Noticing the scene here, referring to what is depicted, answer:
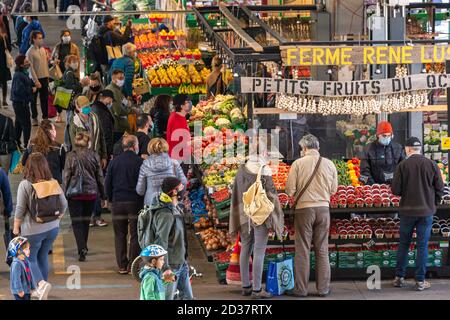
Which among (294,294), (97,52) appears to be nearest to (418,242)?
(294,294)

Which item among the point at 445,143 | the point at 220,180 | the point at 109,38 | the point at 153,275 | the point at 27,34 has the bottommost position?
the point at 153,275

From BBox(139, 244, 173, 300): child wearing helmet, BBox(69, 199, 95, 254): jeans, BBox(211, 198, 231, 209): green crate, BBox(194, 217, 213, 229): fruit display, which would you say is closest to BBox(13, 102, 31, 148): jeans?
BBox(194, 217, 213, 229): fruit display

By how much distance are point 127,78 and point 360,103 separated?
6428 millimetres

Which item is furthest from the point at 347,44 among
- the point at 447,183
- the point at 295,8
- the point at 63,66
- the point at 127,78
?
the point at 63,66

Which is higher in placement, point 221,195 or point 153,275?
point 221,195

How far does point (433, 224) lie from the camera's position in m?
15.1

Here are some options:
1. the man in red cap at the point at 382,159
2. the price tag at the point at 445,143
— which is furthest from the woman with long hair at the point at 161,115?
the price tag at the point at 445,143

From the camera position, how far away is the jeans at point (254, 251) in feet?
46.7

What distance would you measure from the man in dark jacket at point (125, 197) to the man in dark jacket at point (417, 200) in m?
2.89

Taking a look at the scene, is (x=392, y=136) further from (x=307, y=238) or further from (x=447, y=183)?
(x=307, y=238)

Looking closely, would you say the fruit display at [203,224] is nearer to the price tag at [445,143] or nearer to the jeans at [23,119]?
the price tag at [445,143]

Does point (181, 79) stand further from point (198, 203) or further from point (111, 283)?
point (111, 283)

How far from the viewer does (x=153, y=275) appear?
11930mm

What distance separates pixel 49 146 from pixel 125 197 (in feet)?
3.87
